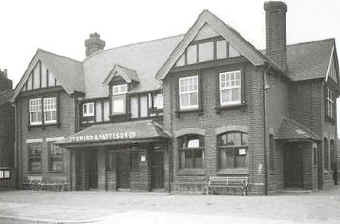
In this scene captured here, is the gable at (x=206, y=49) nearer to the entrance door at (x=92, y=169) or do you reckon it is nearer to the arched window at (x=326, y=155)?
the entrance door at (x=92, y=169)

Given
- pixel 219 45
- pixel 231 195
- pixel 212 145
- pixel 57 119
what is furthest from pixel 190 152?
pixel 57 119

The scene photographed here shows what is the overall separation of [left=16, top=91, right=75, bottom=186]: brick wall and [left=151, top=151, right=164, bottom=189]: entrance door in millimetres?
5952

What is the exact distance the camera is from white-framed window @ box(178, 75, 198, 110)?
24.4 m

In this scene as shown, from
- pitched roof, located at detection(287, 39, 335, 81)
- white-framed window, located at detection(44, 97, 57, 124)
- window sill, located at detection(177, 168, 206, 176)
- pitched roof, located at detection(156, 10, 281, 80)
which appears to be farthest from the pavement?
white-framed window, located at detection(44, 97, 57, 124)

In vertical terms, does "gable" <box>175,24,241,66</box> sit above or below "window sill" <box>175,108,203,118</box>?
above

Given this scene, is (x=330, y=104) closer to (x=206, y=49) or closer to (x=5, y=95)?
(x=206, y=49)

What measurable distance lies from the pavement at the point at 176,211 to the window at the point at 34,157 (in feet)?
30.2

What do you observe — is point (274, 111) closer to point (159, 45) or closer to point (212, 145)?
point (212, 145)

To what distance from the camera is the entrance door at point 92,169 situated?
2900 centimetres

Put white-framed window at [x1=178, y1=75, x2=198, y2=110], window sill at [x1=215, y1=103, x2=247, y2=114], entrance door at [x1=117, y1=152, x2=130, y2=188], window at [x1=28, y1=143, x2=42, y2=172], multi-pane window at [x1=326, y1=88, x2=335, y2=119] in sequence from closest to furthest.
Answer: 1. window sill at [x1=215, y1=103, x2=247, y2=114]
2. white-framed window at [x1=178, y1=75, x2=198, y2=110]
3. entrance door at [x1=117, y1=152, x2=130, y2=188]
4. multi-pane window at [x1=326, y1=88, x2=335, y2=119]
5. window at [x1=28, y1=143, x2=42, y2=172]

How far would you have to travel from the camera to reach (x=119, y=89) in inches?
1086

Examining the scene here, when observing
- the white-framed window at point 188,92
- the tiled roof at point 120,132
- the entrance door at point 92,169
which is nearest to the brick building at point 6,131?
the entrance door at point 92,169

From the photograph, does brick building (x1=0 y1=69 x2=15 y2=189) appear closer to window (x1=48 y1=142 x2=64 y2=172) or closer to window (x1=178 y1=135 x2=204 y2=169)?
window (x1=48 y1=142 x2=64 y2=172)

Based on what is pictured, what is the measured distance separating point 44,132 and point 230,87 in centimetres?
1327
